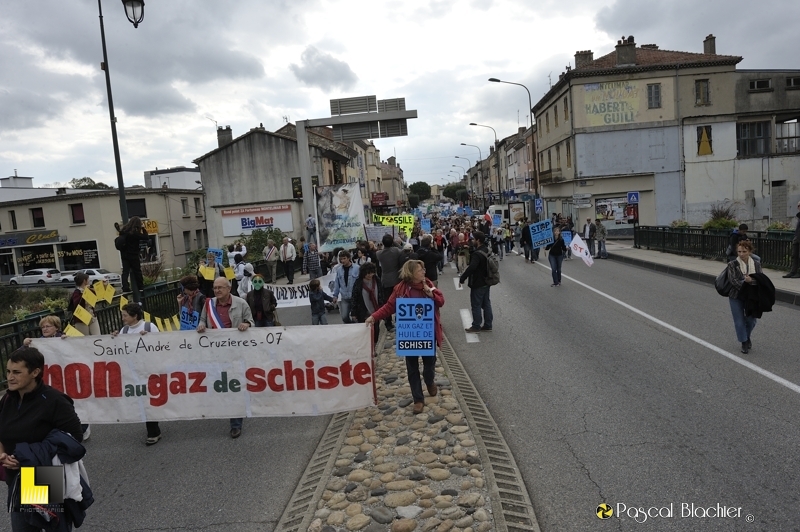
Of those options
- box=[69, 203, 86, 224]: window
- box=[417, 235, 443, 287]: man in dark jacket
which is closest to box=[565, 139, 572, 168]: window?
box=[417, 235, 443, 287]: man in dark jacket

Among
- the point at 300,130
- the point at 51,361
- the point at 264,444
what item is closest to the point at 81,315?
the point at 51,361

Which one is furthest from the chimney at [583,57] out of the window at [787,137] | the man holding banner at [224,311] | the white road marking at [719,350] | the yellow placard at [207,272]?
the man holding banner at [224,311]

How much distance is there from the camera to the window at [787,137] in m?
40.7

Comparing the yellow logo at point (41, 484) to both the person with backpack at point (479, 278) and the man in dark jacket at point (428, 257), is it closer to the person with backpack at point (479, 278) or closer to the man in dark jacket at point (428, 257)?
the person with backpack at point (479, 278)

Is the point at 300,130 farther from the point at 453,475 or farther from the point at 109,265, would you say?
the point at 109,265

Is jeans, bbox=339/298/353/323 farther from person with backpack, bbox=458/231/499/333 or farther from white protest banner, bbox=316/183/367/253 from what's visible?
white protest banner, bbox=316/183/367/253

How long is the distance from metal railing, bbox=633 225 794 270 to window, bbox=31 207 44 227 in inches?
1675

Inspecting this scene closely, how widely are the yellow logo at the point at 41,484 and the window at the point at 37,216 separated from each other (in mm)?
49791

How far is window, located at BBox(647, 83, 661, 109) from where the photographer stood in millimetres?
40094

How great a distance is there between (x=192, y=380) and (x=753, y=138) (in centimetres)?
4397

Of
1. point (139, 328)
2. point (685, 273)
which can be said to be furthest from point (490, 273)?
point (685, 273)

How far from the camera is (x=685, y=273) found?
18547 mm

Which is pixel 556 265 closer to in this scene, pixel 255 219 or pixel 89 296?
pixel 89 296

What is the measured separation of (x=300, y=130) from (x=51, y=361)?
16625mm
